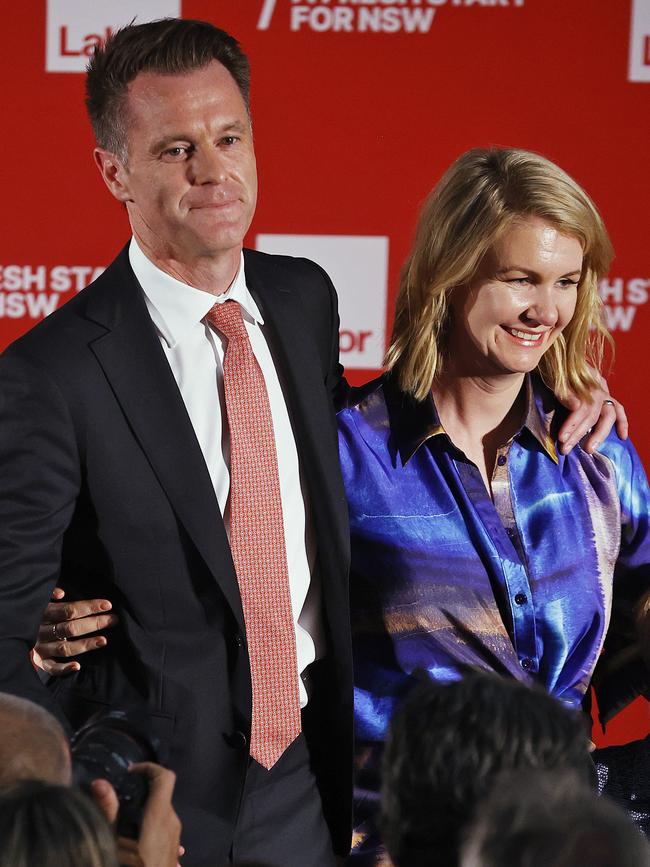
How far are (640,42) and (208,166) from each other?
176 centimetres

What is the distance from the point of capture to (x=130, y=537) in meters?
1.87

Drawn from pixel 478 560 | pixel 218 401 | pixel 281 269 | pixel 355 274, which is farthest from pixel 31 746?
pixel 355 274

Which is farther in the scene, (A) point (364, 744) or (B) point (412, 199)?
(B) point (412, 199)

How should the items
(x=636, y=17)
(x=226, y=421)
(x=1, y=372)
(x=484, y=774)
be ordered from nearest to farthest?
(x=484, y=774) → (x=1, y=372) → (x=226, y=421) → (x=636, y=17)

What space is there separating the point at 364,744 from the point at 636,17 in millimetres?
2059

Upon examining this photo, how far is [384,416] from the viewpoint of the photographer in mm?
2225

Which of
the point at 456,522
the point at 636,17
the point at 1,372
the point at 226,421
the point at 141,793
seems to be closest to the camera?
the point at 141,793

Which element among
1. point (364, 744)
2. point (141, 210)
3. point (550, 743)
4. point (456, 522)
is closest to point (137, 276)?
point (141, 210)

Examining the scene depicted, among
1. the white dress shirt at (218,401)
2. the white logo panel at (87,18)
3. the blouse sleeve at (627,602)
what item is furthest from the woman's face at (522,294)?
the white logo panel at (87,18)

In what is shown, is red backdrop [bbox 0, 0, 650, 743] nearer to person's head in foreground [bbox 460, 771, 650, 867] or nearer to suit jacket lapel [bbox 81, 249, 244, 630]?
suit jacket lapel [bbox 81, 249, 244, 630]

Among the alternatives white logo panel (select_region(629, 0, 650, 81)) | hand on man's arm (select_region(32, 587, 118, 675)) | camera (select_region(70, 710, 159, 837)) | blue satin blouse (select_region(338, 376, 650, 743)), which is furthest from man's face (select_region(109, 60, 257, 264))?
white logo panel (select_region(629, 0, 650, 81))

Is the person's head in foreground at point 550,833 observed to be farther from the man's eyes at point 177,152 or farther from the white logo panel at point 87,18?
the white logo panel at point 87,18

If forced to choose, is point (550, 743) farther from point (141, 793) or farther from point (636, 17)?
point (636, 17)

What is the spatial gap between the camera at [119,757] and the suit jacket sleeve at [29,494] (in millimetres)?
267
